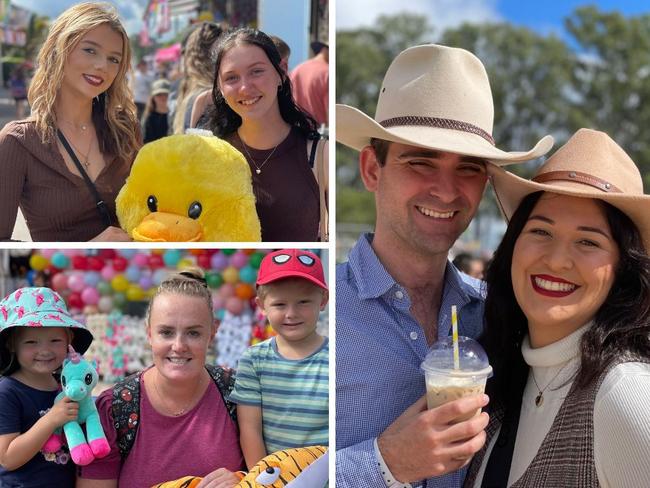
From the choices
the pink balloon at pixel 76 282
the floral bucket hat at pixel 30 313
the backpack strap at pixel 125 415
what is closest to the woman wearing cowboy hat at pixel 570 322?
the backpack strap at pixel 125 415

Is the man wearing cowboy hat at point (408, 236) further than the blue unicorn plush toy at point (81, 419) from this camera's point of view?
Yes

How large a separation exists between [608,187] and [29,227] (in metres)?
1.53

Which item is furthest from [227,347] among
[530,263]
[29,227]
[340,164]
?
[340,164]

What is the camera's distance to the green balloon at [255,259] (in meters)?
2.84

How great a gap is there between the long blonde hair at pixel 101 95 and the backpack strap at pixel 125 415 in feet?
2.22

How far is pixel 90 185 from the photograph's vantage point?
2.25m

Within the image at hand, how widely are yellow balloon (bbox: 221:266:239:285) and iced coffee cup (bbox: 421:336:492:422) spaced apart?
4.63 feet

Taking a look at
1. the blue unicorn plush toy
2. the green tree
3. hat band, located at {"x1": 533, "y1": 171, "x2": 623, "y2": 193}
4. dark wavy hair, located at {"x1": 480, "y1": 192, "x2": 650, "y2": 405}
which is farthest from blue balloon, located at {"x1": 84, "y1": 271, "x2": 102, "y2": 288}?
the green tree

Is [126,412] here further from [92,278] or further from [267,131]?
[92,278]

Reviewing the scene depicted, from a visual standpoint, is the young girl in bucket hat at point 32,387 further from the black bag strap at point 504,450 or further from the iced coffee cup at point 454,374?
the black bag strap at point 504,450

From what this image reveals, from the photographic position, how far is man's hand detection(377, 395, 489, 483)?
5.79 feet

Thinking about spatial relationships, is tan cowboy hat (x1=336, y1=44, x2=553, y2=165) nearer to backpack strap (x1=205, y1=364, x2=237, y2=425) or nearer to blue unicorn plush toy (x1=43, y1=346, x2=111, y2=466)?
backpack strap (x1=205, y1=364, x2=237, y2=425)

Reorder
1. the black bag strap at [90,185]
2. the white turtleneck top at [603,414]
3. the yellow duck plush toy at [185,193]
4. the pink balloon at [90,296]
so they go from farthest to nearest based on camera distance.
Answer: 1. the pink balloon at [90,296]
2. the black bag strap at [90,185]
3. the yellow duck plush toy at [185,193]
4. the white turtleneck top at [603,414]

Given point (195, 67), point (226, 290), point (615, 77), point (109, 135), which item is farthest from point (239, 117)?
point (615, 77)
